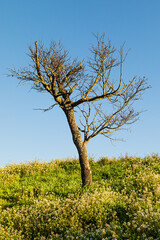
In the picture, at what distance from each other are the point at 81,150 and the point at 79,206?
4707mm

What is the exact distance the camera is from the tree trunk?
1300 cm

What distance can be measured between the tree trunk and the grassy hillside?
0.65 metres

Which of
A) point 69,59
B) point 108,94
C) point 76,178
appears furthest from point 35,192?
point 69,59

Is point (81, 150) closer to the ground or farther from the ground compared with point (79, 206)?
farther from the ground

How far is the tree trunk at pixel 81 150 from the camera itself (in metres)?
13.0

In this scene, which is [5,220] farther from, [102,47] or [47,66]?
[102,47]

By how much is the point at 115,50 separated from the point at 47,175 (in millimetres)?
9124

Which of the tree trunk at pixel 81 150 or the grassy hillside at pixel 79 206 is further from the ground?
the tree trunk at pixel 81 150

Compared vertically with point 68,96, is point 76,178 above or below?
below

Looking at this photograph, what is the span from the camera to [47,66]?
13.6 metres

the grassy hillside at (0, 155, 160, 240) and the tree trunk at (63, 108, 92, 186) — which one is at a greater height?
the tree trunk at (63, 108, 92, 186)

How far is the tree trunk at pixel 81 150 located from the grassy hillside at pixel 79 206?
0.65m

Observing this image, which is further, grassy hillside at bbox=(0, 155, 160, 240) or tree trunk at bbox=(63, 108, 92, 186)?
tree trunk at bbox=(63, 108, 92, 186)

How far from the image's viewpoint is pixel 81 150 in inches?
519
